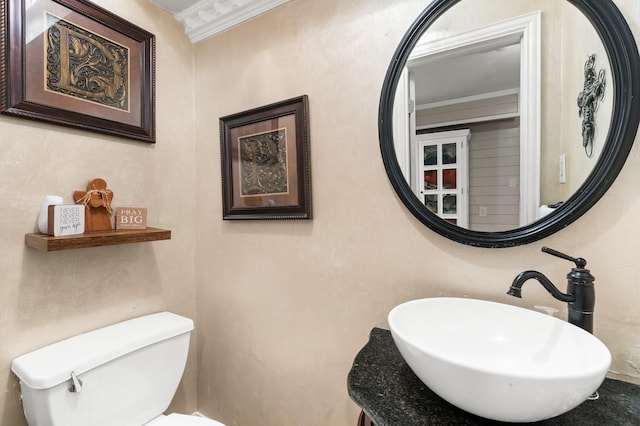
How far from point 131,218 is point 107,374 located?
0.62 metres

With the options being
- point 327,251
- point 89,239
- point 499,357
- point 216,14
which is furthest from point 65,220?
point 499,357

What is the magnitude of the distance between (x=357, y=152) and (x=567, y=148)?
664 millimetres

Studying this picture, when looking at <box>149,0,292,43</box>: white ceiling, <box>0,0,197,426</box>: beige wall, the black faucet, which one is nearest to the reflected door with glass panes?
the black faucet

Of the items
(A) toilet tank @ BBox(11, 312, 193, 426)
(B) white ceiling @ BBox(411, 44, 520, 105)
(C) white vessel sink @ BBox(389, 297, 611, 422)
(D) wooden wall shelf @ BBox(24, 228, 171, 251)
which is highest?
(B) white ceiling @ BBox(411, 44, 520, 105)

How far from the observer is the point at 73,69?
47.6 inches

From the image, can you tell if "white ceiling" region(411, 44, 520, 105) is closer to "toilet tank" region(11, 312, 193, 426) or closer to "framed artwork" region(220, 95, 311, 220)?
"framed artwork" region(220, 95, 311, 220)

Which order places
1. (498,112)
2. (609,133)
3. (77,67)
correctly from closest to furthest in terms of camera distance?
(609,133) < (498,112) < (77,67)

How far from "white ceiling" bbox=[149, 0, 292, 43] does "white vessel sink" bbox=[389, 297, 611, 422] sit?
1.46m

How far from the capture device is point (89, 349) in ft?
3.57

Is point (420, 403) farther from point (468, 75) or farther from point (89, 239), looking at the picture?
point (89, 239)

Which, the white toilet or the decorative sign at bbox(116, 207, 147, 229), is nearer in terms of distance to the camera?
the white toilet

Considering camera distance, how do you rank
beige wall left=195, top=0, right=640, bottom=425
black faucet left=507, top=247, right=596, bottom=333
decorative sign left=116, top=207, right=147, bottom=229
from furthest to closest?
decorative sign left=116, top=207, right=147, bottom=229 → beige wall left=195, top=0, right=640, bottom=425 → black faucet left=507, top=247, right=596, bottom=333

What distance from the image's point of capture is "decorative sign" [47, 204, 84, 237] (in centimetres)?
106

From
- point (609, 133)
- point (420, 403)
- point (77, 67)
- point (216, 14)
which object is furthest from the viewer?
point (216, 14)
